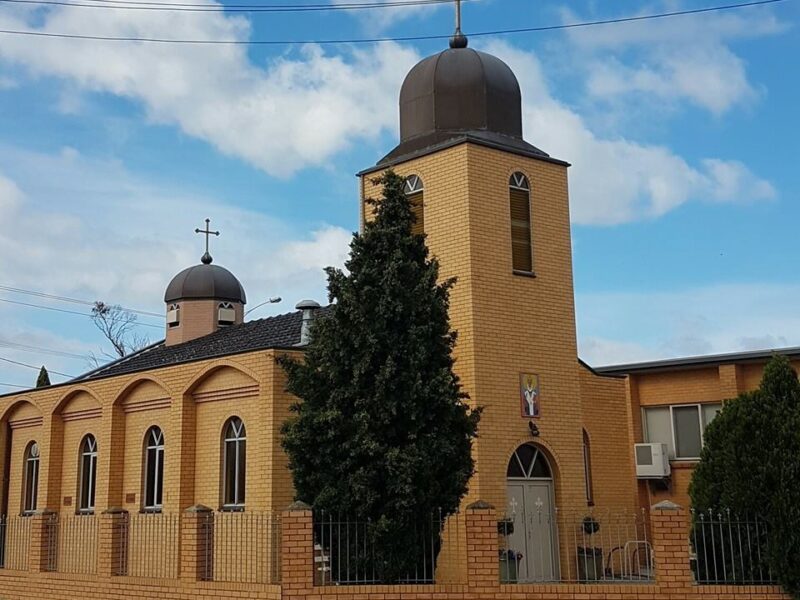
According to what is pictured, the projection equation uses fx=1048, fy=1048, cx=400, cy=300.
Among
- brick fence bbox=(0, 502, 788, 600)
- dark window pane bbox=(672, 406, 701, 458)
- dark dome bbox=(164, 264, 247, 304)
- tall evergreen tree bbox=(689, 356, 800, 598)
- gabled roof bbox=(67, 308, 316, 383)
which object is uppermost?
dark dome bbox=(164, 264, 247, 304)

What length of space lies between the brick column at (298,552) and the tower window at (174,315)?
14935 millimetres

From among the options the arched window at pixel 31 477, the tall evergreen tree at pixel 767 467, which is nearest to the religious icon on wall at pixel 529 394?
the tall evergreen tree at pixel 767 467

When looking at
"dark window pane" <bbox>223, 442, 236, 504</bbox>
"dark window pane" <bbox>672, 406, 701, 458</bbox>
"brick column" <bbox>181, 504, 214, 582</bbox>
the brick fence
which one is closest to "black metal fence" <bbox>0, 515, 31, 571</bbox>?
"dark window pane" <bbox>223, 442, 236, 504</bbox>

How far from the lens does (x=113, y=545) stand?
16.8 m

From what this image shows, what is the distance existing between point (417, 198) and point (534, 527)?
241 inches

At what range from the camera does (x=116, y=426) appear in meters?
21.1

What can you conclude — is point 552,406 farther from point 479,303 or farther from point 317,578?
point 317,578

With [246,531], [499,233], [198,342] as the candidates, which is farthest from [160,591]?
[198,342]

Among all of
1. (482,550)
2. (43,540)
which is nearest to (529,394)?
(482,550)

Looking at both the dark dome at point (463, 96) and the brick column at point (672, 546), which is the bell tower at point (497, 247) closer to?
the dark dome at point (463, 96)

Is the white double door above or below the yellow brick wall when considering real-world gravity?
below

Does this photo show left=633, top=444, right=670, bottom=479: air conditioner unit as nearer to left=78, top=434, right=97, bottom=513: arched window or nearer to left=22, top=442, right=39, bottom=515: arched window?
left=78, top=434, right=97, bottom=513: arched window

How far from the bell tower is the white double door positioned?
0.27m

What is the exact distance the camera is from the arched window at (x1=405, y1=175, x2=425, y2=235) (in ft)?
61.0
